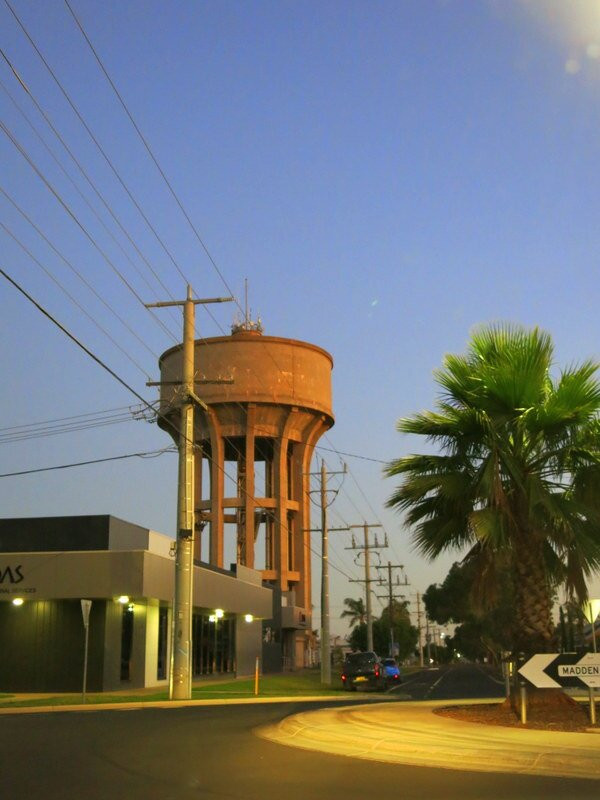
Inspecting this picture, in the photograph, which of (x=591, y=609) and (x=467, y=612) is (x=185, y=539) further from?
(x=467, y=612)

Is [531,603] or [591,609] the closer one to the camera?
[531,603]

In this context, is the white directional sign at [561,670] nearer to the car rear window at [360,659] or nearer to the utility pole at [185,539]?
the utility pole at [185,539]

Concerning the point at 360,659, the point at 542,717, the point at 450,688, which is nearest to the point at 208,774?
the point at 542,717

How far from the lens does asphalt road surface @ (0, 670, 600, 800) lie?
933 cm

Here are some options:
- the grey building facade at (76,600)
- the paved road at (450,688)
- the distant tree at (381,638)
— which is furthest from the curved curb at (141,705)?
the distant tree at (381,638)

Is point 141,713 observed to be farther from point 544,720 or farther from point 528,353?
point 528,353

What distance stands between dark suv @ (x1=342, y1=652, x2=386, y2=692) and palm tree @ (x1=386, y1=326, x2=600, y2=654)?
17.2m

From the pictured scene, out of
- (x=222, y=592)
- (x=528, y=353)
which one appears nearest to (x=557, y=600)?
(x=528, y=353)

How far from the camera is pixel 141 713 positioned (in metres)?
20.0

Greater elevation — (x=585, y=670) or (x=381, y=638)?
(x=381, y=638)

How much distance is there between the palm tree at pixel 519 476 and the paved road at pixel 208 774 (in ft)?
17.3

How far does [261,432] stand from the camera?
52312mm

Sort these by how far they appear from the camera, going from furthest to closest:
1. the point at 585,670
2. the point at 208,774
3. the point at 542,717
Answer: the point at 542,717 < the point at 585,670 < the point at 208,774

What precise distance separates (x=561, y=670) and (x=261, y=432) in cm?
3752
